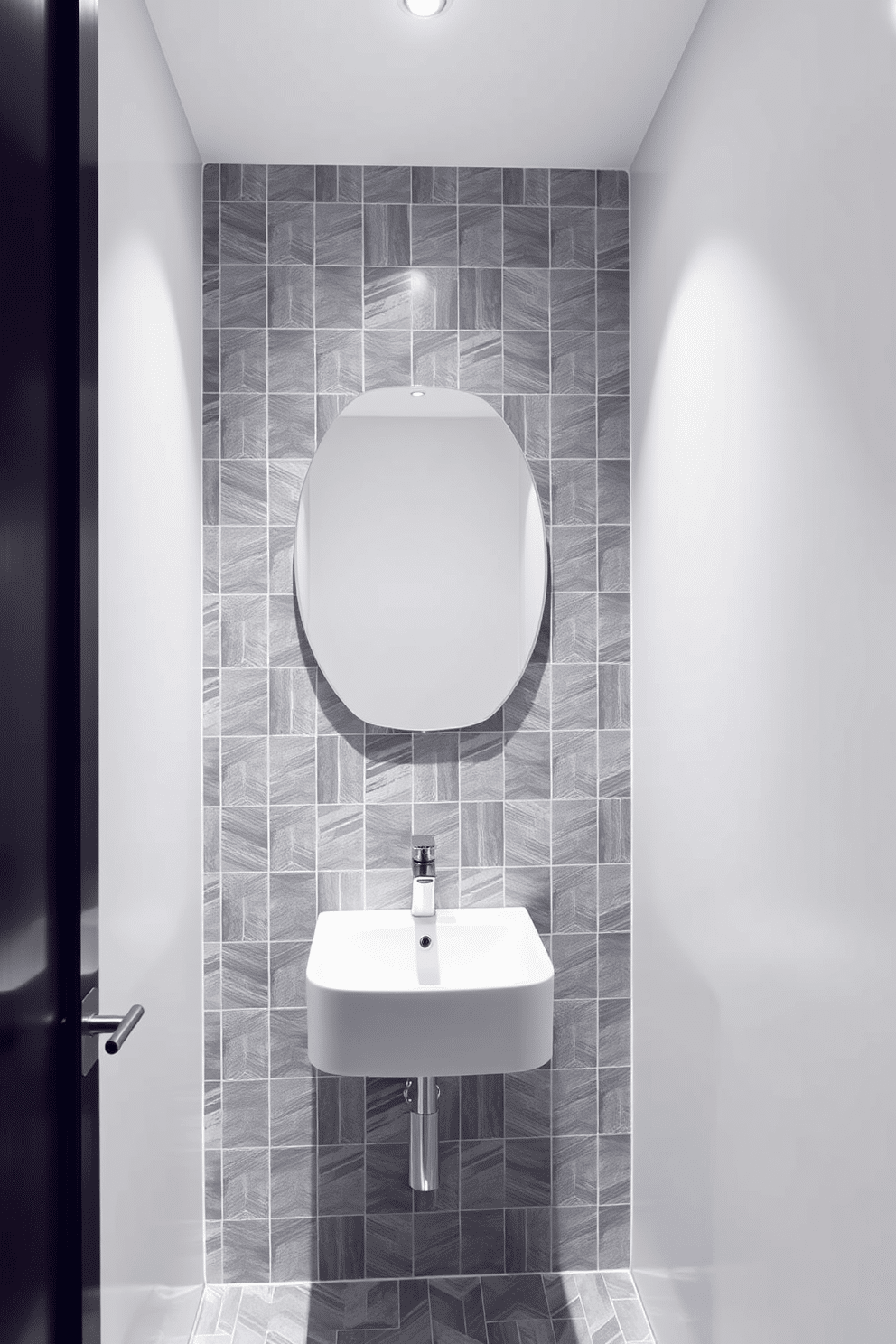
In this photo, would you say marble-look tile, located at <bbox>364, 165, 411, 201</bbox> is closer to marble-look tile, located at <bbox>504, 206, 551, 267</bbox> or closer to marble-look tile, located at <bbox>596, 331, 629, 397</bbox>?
marble-look tile, located at <bbox>504, 206, 551, 267</bbox>

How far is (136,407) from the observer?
5.24 feet

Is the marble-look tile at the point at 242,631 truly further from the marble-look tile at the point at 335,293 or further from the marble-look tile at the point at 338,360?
the marble-look tile at the point at 335,293

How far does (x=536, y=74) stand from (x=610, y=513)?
878 millimetres

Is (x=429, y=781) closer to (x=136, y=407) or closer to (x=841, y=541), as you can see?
(x=136, y=407)

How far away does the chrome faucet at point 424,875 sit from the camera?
2.10 meters

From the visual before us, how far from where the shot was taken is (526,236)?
2.25 m

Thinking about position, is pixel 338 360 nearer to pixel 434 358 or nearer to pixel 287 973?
pixel 434 358

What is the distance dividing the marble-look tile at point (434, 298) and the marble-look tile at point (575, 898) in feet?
4.08

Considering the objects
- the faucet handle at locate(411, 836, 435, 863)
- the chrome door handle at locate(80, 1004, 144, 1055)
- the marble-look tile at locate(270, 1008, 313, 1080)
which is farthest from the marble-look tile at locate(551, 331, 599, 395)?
the chrome door handle at locate(80, 1004, 144, 1055)

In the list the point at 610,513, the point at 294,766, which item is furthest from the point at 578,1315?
the point at 610,513

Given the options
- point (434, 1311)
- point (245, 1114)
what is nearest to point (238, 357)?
point (245, 1114)

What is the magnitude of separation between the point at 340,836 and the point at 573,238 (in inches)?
56.4

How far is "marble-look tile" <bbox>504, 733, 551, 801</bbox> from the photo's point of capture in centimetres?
227

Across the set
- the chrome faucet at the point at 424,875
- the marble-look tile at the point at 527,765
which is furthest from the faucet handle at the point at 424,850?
the marble-look tile at the point at 527,765
